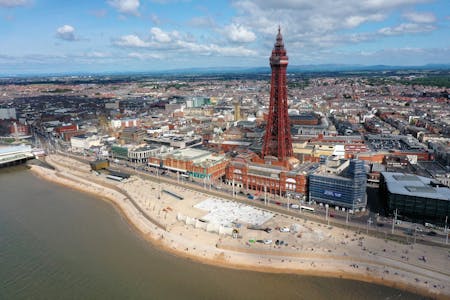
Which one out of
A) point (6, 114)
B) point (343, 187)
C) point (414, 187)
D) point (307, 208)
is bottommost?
point (307, 208)

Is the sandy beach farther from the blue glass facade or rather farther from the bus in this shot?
the blue glass facade

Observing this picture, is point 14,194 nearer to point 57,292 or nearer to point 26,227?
point 26,227

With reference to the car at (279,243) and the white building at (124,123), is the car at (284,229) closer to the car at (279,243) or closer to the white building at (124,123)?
the car at (279,243)

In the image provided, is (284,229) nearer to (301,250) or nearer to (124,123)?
(301,250)

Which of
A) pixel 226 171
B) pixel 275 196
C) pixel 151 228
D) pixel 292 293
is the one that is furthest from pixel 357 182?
pixel 151 228

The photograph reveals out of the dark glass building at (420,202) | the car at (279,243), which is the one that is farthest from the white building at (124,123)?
the dark glass building at (420,202)

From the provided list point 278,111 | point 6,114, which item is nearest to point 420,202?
point 278,111
